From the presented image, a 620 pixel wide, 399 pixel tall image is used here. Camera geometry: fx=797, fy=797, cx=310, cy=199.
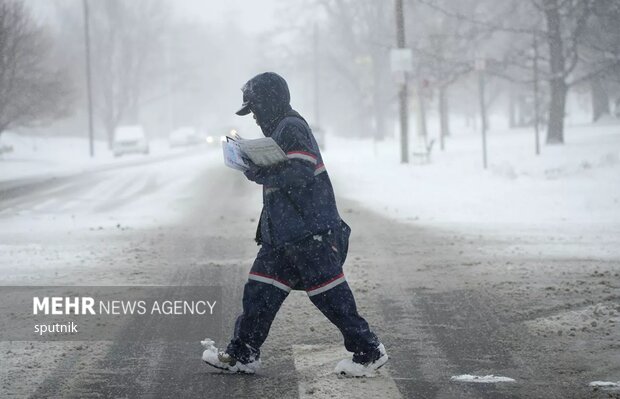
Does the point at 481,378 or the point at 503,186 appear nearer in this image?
the point at 481,378

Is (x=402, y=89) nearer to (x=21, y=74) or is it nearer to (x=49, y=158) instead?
(x=21, y=74)

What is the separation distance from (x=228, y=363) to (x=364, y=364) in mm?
840

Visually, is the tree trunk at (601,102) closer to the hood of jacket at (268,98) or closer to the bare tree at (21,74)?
the bare tree at (21,74)

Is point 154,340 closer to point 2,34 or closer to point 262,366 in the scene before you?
point 262,366

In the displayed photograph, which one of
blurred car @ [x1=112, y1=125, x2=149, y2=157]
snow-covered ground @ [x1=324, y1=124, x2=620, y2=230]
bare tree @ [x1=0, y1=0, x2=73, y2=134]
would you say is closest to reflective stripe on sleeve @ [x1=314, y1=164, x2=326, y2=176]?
snow-covered ground @ [x1=324, y1=124, x2=620, y2=230]

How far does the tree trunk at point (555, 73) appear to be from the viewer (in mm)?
25538

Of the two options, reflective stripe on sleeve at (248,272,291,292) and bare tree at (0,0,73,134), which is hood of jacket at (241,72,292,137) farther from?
bare tree at (0,0,73,134)

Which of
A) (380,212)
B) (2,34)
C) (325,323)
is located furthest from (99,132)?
(325,323)

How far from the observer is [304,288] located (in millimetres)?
4891

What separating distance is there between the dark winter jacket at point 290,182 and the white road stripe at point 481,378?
1.16m

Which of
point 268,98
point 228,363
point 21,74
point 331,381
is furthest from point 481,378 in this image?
point 21,74

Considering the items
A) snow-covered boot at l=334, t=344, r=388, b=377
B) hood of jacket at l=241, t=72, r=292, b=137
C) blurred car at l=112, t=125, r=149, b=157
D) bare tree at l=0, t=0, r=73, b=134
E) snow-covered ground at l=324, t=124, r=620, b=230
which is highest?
bare tree at l=0, t=0, r=73, b=134

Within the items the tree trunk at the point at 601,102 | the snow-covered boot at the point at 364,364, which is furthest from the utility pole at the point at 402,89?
the snow-covered boot at the point at 364,364

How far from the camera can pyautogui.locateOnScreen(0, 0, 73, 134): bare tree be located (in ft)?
98.9
